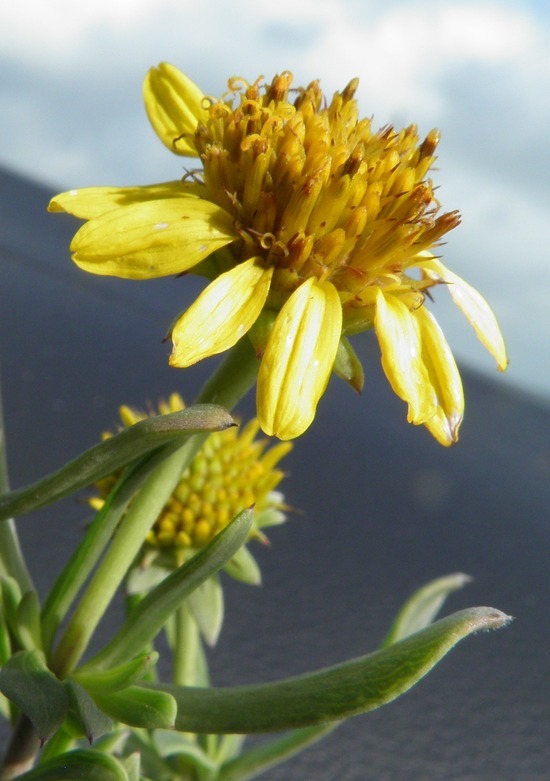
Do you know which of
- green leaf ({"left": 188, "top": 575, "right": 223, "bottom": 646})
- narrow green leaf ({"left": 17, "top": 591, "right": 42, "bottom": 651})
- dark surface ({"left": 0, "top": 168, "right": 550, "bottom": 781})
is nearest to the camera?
narrow green leaf ({"left": 17, "top": 591, "right": 42, "bottom": 651})

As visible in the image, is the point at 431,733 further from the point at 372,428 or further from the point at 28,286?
the point at 28,286

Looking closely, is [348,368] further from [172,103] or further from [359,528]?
[359,528]

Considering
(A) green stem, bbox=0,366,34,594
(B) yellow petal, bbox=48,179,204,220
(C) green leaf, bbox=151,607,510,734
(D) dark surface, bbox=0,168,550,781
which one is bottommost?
(D) dark surface, bbox=0,168,550,781

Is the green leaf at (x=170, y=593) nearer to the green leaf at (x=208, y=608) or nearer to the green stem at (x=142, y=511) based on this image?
the green stem at (x=142, y=511)

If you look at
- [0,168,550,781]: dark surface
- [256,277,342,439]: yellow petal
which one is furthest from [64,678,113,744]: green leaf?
[0,168,550,781]: dark surface

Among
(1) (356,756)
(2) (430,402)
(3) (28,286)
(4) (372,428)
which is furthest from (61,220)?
(2) (430,402)

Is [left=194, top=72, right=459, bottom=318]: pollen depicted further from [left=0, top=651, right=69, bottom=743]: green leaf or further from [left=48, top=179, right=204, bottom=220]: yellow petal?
[left=0, top=651, right=69, bottom=743]: green leaf
